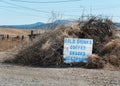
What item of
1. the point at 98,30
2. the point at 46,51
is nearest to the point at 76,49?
the point at 46,51

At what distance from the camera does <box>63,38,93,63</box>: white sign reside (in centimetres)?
2259

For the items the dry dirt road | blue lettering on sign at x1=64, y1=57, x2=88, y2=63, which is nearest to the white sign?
blue lettering on sign at x1=64, y1=57, x2=88, y2=63

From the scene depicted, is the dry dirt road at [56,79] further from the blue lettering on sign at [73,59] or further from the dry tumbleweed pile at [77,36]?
the blue lettering on sign at [73,59]

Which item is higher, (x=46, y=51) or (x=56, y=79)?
(x=46, y=51)

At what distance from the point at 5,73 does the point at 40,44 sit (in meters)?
6.28

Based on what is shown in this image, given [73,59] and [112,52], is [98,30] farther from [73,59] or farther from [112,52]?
[73,59]

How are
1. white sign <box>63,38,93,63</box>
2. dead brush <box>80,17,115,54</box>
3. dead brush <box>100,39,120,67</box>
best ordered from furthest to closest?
dead brush <box>80,17,115,54</box> < white sign <box>63,38,93,63</box> < dead brush <box>100,39,120,67</box>

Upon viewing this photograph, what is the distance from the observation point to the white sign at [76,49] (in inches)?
890

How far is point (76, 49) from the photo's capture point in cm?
2289

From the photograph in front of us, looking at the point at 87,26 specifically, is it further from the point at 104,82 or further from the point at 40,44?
the point at 104,82

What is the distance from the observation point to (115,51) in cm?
2233

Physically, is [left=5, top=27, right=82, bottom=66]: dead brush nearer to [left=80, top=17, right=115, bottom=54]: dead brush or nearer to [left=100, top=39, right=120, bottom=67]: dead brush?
[left=80, top=17, right=115, bottom=54]: dead brush

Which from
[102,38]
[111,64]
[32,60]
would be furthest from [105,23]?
[32,60]

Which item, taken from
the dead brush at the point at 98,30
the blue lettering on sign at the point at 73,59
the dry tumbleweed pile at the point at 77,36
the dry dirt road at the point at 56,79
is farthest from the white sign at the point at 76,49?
the dry dirt road at the point at 56,79
